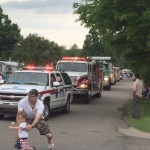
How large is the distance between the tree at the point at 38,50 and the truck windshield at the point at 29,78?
149 feet

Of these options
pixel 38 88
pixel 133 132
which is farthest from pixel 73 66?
pixel 133 132

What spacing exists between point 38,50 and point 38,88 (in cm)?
4774

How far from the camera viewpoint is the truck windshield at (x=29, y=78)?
17.0 metres

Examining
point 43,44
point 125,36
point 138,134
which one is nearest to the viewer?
point 138,134

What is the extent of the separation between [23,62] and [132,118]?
50.8 m

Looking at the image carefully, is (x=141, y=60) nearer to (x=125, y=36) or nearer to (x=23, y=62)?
(x=125, y=36)

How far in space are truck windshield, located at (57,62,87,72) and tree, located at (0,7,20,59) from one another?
6020 cm

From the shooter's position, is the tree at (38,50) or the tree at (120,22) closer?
the tree at (120,22)

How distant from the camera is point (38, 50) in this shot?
209 ft

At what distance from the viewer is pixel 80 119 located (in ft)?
57.3

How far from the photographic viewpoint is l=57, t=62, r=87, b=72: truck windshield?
2544cm

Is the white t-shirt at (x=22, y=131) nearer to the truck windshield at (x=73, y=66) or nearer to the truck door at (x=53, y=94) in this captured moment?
the truck door at (x=53, y=94)

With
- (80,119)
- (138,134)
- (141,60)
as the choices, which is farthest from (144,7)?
(138,134)

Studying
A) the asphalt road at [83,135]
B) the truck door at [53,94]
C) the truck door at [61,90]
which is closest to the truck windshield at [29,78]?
the truck door at [53,94]
